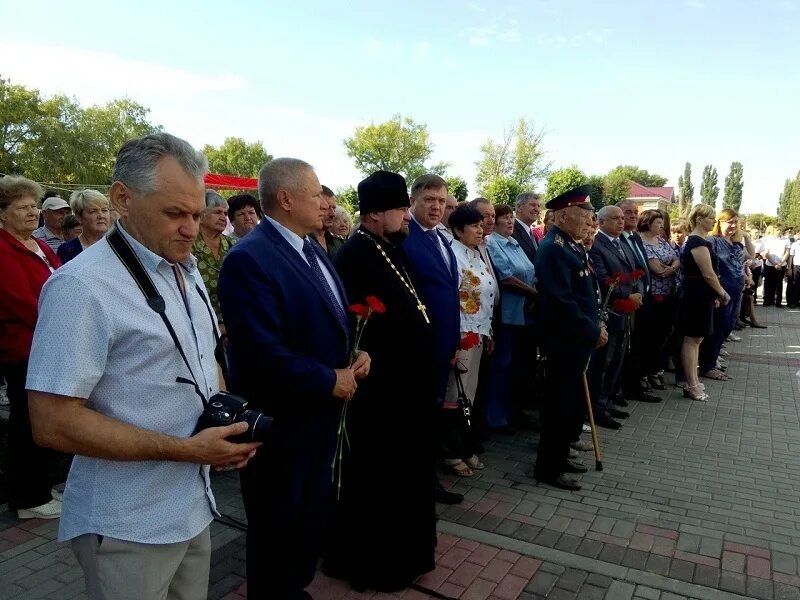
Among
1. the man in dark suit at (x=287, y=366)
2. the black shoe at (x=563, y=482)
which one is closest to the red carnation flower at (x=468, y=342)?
the black shoe at (x=563, y=482)

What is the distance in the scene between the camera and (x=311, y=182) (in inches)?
101

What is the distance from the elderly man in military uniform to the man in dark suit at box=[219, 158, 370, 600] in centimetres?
229

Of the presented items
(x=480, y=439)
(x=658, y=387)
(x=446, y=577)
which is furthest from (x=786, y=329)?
(x=446, y=577)

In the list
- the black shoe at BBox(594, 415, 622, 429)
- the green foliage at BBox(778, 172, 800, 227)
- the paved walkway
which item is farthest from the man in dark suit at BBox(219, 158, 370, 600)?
the green foliage at BBox(778, 172, 800, 227)

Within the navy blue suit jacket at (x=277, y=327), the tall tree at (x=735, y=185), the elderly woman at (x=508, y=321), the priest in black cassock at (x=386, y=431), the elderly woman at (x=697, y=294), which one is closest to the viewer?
the navy blue suit jacket at (x=277, y=327)

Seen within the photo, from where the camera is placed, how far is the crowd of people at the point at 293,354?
158 cm

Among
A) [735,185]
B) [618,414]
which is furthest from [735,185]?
[618,414]

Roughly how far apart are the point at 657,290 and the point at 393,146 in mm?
73369

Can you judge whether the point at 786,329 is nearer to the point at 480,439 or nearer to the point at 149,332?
the point at 480,439

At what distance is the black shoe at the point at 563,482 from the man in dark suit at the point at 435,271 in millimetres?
810

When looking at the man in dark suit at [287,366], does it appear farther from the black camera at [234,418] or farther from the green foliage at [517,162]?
the green foliage at [517,162]

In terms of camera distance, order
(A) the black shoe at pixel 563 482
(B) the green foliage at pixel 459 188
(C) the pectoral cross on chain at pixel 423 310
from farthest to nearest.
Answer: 1. (B) the green foliage at pixel 459 188
2. (A) the black shoe at pixel 563 482
3. (C) the pectoral cross on chain at pixel 423 310

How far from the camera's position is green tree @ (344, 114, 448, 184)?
253 ft

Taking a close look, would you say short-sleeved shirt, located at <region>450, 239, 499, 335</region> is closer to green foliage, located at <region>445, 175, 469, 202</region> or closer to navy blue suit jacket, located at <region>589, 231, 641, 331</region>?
navy blue suit jacket, located at <region>589, 231, 641, 331</region>
